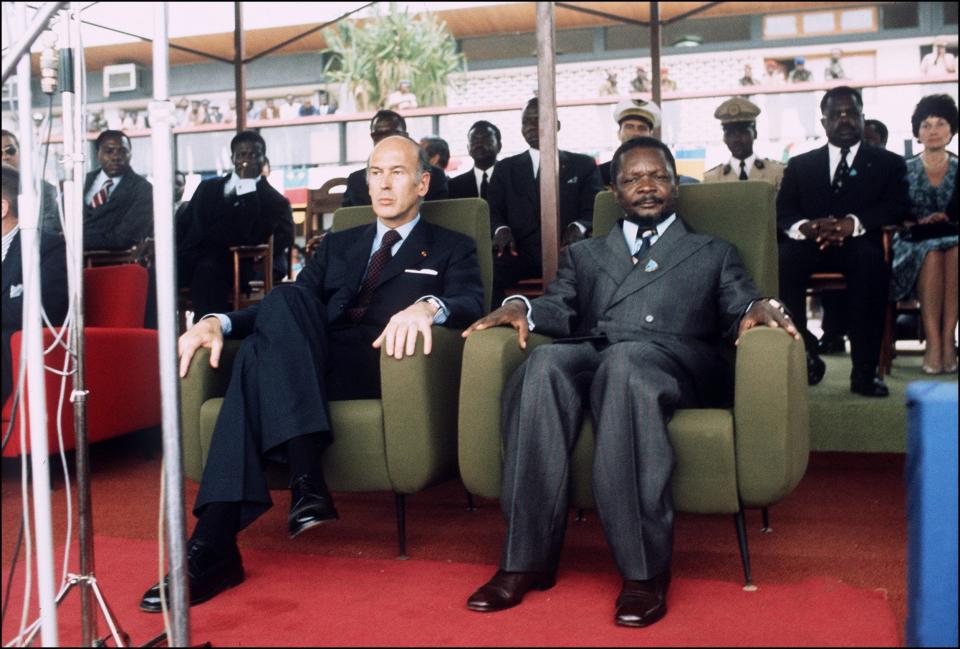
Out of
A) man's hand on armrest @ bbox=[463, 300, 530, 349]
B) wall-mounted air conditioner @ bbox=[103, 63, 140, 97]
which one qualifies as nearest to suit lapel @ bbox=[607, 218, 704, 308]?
man's hand on armrest @ bbox=[463, 300, 530, 349]

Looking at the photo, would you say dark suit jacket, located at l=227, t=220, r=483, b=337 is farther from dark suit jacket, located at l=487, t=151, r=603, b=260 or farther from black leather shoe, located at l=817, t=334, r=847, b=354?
black leather shoe, located at l=817, t=334, r=847, b=354

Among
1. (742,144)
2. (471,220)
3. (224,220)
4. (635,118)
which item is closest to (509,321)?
(471,220)

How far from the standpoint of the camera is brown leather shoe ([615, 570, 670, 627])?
2002mm

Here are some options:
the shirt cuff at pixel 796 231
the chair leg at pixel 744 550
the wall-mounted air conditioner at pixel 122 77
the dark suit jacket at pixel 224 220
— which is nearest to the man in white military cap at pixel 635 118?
the shirt cuff at pixel 796 231

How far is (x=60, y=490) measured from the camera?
11.3 feet

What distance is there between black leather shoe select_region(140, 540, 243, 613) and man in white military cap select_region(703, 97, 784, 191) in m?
3.34

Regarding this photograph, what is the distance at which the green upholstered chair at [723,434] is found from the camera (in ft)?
7.07

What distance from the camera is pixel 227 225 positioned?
5.12 m

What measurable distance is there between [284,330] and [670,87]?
31.1 feet

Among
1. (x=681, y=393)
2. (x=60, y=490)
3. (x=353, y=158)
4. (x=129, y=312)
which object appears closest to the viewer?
(x=681, y=393)

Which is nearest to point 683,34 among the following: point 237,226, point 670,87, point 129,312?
point 670,87

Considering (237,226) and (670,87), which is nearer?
(237,226)

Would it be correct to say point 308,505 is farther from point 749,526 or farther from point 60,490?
point 60,490

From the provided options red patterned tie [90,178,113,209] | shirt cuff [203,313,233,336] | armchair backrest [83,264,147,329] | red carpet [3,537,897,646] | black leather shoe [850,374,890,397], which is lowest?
red carpet [3,537,897,646]
